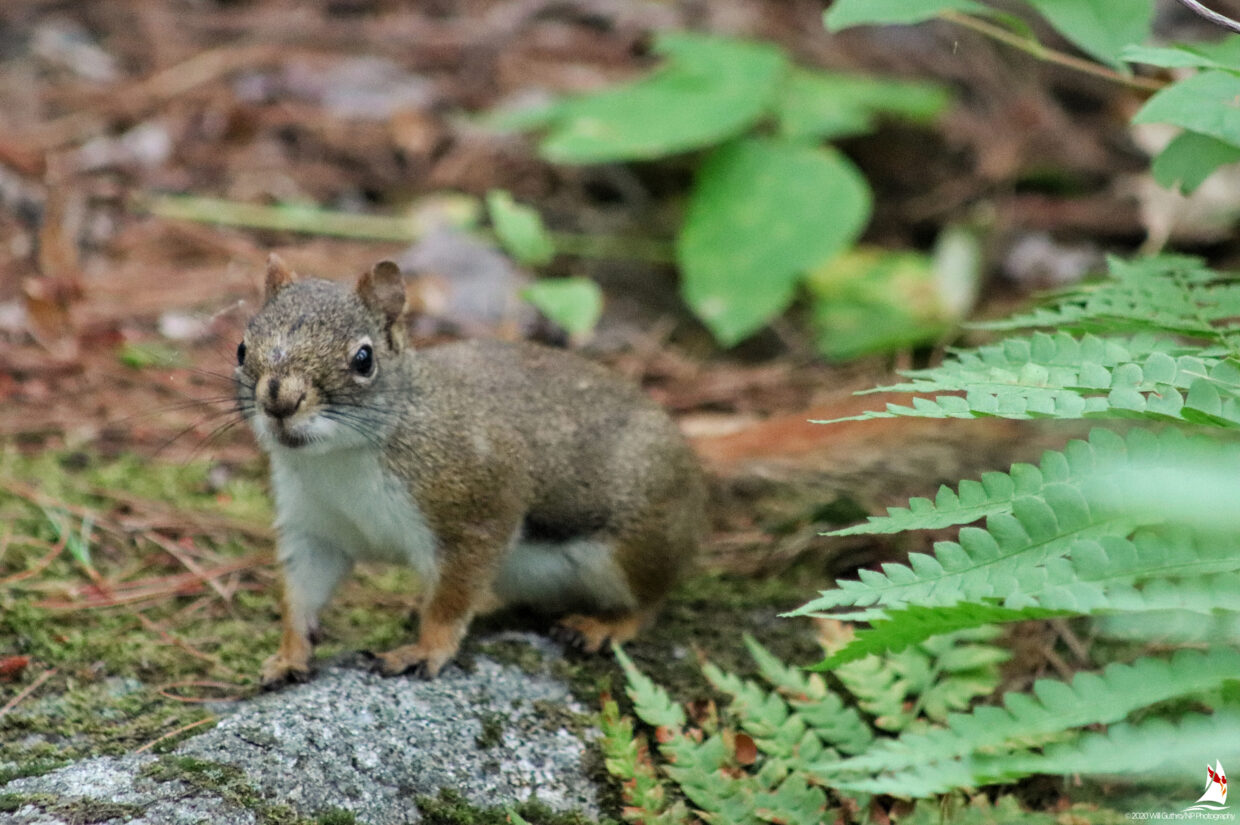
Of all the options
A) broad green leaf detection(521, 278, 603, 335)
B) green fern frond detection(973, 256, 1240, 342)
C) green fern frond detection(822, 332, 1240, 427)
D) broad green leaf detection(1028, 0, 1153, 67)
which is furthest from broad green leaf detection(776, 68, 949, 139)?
green fern frond detection(822, 332, 1240, 427)

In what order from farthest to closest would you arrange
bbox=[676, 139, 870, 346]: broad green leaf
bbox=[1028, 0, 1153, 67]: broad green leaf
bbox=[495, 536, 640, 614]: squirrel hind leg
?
bbox=[676, 139, 870, 346]: broad green leaf, bbox=[495, 536, 640, 614]: squirrel hind leg, bbox=[1028, 0, 1153, 67]: broad green leaf

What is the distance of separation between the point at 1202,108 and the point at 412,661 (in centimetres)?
236

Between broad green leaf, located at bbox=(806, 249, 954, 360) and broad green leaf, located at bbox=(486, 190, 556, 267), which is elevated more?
broad green leaf, located at bbox=(486, 190, 556, 267)

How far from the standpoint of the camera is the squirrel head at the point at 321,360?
3.08 metres

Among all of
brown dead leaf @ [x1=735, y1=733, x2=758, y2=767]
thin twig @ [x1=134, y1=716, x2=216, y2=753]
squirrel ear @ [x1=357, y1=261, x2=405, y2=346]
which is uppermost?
squirrel ear @ [x1=357, y1=261, x2=405, y2=346]

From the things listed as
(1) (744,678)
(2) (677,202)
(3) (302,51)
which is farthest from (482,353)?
(3) (302,51)

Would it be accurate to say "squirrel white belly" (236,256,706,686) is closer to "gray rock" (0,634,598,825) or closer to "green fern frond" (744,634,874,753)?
"gray rock" (0,634,598,825)

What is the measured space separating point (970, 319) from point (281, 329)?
378cm

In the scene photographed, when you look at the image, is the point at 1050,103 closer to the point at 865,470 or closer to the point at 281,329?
the point at 865,470

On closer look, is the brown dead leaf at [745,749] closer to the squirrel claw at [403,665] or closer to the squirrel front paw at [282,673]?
the squirrel claw at [403,665]

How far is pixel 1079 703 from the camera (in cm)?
198

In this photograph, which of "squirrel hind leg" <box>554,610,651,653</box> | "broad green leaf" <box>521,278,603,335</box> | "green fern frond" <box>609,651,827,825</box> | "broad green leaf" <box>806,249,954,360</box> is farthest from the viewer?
"broad green leaf" <box>806,249,954,360</box>

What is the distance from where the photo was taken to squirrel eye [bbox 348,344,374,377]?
3.31m

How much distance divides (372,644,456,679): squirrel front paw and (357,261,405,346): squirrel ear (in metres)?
0.85
